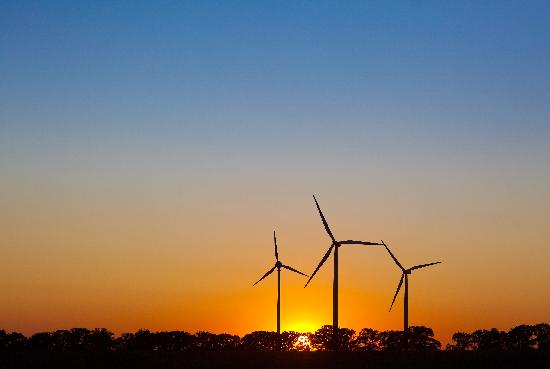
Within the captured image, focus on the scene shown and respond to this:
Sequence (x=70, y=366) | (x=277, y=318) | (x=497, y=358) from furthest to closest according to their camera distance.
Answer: (x=277, y=318), (x=497, y=358), (x=70, y=366)

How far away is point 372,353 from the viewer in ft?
546

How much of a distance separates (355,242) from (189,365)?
108 ft

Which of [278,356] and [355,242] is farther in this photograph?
[278,356]

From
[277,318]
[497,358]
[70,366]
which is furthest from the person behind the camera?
[277,318]

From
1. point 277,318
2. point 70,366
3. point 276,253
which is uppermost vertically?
point 276,253

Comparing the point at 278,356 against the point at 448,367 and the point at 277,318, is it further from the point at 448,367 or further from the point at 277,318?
the point at 448,367

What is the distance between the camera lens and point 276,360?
158125 millimetres

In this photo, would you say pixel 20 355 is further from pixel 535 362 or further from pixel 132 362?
pixel 535 362

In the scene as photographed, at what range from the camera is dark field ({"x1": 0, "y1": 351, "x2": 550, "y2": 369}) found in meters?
150

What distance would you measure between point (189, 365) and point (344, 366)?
976 inches

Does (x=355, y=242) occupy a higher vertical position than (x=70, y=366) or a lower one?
higher

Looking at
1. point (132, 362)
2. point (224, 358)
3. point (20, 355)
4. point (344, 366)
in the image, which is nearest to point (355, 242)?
point (344, 366)

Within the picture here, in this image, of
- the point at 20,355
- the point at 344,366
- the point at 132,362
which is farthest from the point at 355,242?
the point at 20,355

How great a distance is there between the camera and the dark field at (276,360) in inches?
5910
